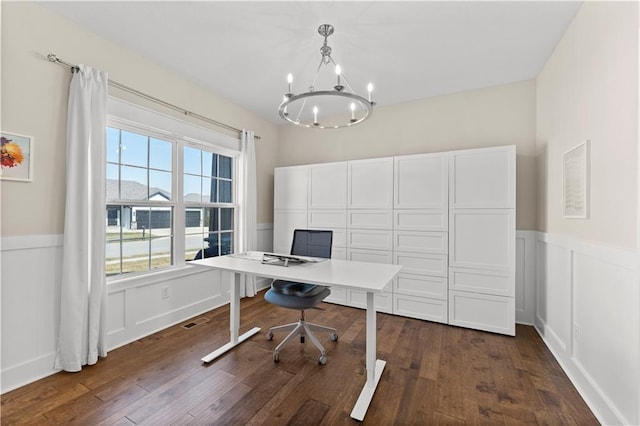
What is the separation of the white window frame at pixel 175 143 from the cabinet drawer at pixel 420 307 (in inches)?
92.6

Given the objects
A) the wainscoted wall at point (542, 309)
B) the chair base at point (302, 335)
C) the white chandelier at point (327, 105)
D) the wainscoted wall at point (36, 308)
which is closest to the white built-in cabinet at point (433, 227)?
the wainscoted wall at point (542, 309)

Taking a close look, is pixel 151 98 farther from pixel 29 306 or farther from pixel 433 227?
pixel 433 227

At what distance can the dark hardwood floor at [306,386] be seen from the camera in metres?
1.65

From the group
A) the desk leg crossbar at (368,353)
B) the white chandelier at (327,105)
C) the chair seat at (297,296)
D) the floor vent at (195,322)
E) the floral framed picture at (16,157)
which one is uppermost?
the white chandelier at (327,105)

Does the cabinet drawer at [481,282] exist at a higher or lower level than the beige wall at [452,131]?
lower

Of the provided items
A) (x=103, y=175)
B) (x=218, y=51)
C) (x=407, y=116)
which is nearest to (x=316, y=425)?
(x=103, y=175)

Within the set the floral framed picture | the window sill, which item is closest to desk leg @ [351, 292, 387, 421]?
the window sill

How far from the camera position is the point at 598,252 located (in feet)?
5.60

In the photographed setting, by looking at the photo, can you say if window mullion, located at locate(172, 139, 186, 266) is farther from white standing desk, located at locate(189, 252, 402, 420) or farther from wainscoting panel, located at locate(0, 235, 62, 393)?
wainscoting panel, located at locate(0, 235, 62, 393)

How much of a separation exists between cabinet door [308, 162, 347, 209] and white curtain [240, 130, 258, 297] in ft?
2.86

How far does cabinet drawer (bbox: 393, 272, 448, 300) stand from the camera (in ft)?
10.1

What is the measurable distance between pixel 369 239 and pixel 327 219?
660 millimetres

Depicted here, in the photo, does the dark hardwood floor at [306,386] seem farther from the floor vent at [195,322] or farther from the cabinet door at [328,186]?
the cabinet door at [328,186]

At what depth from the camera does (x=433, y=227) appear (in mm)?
3109
